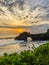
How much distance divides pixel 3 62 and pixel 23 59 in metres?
0.51

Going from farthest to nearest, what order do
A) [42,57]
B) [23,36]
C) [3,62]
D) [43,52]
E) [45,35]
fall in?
1. [45,35]
2. [23,36]
3. [43,52]
4. [42,57]
5. [3,62]

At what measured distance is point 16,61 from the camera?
13.2ft

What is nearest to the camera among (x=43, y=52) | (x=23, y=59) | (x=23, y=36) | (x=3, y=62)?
(x=3, y=62)

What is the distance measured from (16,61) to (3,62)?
23 centimetres

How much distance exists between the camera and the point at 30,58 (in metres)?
4.43

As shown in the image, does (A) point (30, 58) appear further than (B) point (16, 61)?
Yes

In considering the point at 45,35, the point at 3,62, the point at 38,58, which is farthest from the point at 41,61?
the point at 45,35

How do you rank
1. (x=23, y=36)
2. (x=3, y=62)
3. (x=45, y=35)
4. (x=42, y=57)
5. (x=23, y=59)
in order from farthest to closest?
(x=45, y=35), (x=23, y=36), (x=42, y=57), (x=23, y=59), (x=3, y=62)

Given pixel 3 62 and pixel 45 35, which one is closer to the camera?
pixel 3 62

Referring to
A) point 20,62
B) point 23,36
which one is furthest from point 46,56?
point 23,36

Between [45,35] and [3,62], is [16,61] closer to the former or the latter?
[3,62]

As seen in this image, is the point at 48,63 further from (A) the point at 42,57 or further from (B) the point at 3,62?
(B) the point at 3,62

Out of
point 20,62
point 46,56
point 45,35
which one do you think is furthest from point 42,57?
point 45,35

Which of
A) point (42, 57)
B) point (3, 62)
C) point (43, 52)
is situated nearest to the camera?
point (3, 62)
